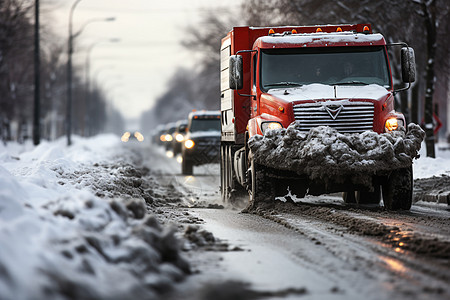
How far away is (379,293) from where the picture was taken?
5879 millimetres

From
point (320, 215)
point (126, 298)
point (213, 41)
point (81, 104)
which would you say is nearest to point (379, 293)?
point (126, 298)

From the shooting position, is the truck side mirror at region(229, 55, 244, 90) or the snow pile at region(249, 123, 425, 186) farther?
the truck side mirror at region(229, 55, 244, 90)

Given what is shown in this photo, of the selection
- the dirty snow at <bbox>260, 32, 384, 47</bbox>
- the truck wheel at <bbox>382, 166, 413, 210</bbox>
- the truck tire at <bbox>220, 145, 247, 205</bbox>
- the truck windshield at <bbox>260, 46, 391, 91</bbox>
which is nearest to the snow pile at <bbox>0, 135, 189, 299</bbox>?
the truck windshield at <bbox>260, 46, 391, 91</bbox>

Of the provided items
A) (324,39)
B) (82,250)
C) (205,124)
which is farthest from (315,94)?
(205,124)

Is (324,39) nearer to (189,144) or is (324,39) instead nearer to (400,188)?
(400,188)

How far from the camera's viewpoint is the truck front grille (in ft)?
39.7

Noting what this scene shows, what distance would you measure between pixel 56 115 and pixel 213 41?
163ft

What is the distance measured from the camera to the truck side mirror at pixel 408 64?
1275 centimetres

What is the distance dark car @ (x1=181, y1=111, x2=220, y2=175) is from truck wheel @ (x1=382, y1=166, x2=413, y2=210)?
44.9ft

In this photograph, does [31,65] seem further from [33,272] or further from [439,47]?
[33,272]

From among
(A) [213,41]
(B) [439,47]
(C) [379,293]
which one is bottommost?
(C) [379,293]

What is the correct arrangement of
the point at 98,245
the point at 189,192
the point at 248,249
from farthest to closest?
the point at 189,192 → the point at 248,249 → the point at 98,245

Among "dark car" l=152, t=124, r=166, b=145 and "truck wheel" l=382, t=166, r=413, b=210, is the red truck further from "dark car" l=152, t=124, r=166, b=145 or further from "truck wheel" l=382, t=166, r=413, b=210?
"dark car" l=152, t=124, r=166, b=145

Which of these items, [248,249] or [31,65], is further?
[31,65]
